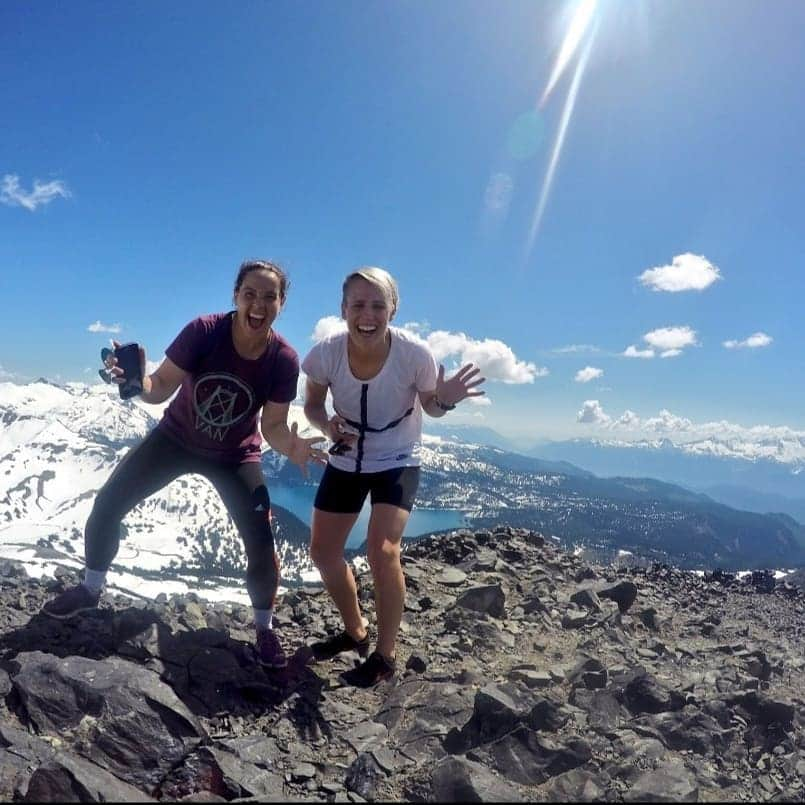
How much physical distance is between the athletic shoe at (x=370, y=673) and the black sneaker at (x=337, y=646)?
2.00 feet

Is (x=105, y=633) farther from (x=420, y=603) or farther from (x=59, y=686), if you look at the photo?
(x=420, y=603)

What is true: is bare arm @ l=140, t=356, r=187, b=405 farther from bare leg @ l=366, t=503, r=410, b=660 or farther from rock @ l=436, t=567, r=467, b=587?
rock @ l=436, t=567, r=467, b=587

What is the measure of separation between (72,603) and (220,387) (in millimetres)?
3731

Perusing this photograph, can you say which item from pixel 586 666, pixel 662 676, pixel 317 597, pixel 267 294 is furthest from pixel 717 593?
pixel 267 294

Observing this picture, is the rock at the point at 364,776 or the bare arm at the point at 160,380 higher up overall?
the bare arm at the point at 160,380

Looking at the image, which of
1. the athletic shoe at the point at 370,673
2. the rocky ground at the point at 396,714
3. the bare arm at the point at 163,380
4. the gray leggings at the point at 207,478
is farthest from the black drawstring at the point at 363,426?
the rocky ground at the point at 396,714

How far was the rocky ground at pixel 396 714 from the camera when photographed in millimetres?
4738

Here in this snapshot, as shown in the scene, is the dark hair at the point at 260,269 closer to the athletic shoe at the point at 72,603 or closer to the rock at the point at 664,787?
the athletic shoe at the point at 72,603

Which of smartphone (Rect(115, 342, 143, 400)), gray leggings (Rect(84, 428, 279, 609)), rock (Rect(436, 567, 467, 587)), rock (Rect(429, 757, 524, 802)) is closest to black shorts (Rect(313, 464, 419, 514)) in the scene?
gray leggings (Rect(84, 428, 279, 609))

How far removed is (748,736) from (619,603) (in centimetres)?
589

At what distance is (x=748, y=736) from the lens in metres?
5.93

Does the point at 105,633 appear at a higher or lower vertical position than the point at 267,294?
lower

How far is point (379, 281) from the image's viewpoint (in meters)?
6.66

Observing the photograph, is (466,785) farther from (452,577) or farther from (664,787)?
(452,577)
